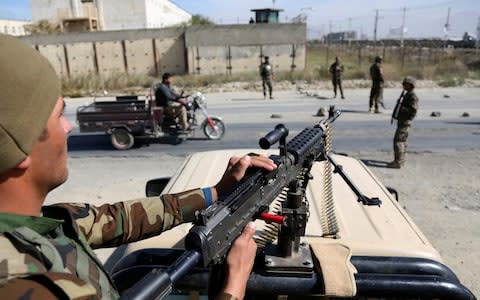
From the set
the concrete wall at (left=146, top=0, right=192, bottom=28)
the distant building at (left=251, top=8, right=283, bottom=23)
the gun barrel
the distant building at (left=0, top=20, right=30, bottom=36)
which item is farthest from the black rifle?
the distant building at (left=0, top=20, right=30, bottom=36)

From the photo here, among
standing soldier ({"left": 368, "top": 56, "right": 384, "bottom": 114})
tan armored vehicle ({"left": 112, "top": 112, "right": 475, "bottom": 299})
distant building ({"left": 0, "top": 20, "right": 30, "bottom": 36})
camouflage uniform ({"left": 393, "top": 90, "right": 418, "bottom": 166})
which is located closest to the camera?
tan armored vehicle ({"left": 112, "top": 112, "right": 475, "bottom": 299})

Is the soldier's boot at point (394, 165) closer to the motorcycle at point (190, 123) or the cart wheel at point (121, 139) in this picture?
the motorcycle at point (190, 123)

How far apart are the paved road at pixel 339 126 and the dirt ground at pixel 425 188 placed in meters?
0.69

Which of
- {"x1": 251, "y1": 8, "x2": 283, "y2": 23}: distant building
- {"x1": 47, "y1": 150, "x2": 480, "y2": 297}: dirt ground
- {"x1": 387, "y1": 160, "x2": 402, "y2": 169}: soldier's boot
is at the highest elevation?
{"x1": 251, "y1": 8, "x2": 283, "y2": 23}: distant building

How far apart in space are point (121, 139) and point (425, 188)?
6.38m

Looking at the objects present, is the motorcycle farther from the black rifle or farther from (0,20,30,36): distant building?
(0,20,30,36): distant building

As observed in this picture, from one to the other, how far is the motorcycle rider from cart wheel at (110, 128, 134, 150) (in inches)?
39.5

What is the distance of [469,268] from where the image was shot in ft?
13.4

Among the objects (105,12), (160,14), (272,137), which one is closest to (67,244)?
(272,137)

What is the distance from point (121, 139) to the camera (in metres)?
9.33

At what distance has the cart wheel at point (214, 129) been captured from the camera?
9703 millimetres

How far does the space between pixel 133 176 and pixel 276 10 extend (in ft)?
88.4

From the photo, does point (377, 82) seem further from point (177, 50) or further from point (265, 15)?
point (265, 15)

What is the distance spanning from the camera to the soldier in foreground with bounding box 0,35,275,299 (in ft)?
2.81
